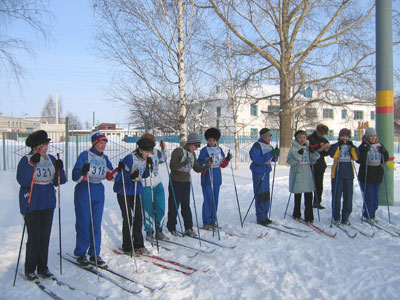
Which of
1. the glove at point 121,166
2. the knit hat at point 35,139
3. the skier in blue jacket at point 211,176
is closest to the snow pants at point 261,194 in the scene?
the skier in blue jacket at point 211,176

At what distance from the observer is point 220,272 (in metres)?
4.03

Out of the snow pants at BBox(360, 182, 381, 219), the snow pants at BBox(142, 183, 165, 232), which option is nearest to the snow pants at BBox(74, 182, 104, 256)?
the snow pants at BBox(142, 183, 165, 232)

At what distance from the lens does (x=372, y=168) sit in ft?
20.0

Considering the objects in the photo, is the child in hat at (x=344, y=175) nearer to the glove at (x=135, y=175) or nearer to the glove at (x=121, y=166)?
the glove at (x=135, y=175)

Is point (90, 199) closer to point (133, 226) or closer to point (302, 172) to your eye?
point (133, 226)

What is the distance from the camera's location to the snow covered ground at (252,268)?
3494 mm

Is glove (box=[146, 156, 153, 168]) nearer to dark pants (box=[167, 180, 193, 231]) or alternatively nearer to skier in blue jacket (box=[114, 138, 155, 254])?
skier in blue jacket (box=[114, 138, 155, 254])

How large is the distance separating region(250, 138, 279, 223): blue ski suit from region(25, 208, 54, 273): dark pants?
3448 millimetres

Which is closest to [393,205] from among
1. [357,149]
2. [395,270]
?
[357,149]

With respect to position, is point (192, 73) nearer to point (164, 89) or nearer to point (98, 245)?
point (164, 89)

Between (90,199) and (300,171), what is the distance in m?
3.84

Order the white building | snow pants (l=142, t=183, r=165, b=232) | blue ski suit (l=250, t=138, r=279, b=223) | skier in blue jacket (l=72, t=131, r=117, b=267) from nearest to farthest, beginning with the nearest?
skier in blue jacket (l=72, t=131, r=117, b=267), snow pants (l=142, t=183, r=165, b=232), blue ski suit (l=250, t=138, r=279, b=223), the white building

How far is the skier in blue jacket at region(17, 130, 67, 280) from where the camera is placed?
3.77 meters

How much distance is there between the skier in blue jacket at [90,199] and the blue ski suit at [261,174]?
2726mm
